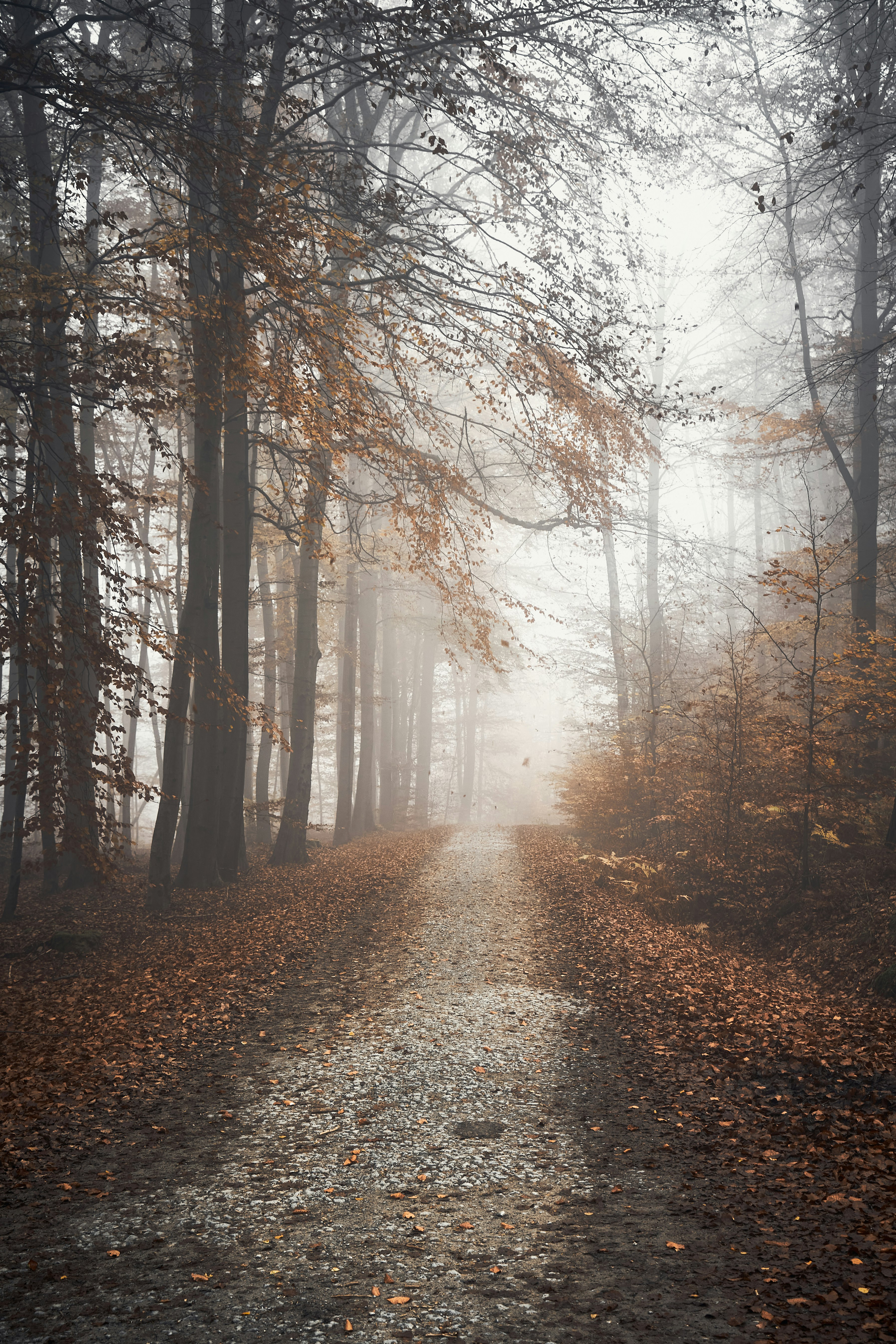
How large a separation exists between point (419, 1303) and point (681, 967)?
16.0ft

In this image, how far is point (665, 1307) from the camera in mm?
2727

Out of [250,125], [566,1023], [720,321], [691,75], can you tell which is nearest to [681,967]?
[566,1023]

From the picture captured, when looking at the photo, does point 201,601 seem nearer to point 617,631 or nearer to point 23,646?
point 23,646

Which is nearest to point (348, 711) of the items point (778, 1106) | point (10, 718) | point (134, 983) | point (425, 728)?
point (425, 728)

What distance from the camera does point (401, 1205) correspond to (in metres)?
3.41

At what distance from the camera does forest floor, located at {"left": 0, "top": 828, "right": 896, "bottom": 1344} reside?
2.76 metres

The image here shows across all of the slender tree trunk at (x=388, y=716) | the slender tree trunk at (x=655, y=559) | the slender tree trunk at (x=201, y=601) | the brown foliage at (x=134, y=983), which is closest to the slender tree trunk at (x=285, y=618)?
the slender tree trunk at (x=388, y=716)

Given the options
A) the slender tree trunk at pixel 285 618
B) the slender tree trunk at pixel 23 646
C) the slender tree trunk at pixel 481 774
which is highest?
the slender tree trunk at pixel 285 618

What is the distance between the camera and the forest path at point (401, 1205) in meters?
2.70

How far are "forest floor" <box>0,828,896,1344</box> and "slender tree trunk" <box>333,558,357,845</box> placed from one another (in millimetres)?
10474

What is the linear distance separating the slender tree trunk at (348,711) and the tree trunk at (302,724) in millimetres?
2676

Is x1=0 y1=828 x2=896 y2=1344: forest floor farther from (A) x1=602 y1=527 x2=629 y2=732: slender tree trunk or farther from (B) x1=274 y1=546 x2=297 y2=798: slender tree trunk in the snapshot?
(B) x1=274 y1=546 x2=297 y2=798: slender tree trunk

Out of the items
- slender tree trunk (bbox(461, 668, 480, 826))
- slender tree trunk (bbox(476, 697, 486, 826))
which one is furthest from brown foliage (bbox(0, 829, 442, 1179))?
slender tree trunk (bbox(476, 697, 486, 826))

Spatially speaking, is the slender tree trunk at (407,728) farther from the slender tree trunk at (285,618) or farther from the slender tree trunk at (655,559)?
the slender tree trunk at (655,559)
